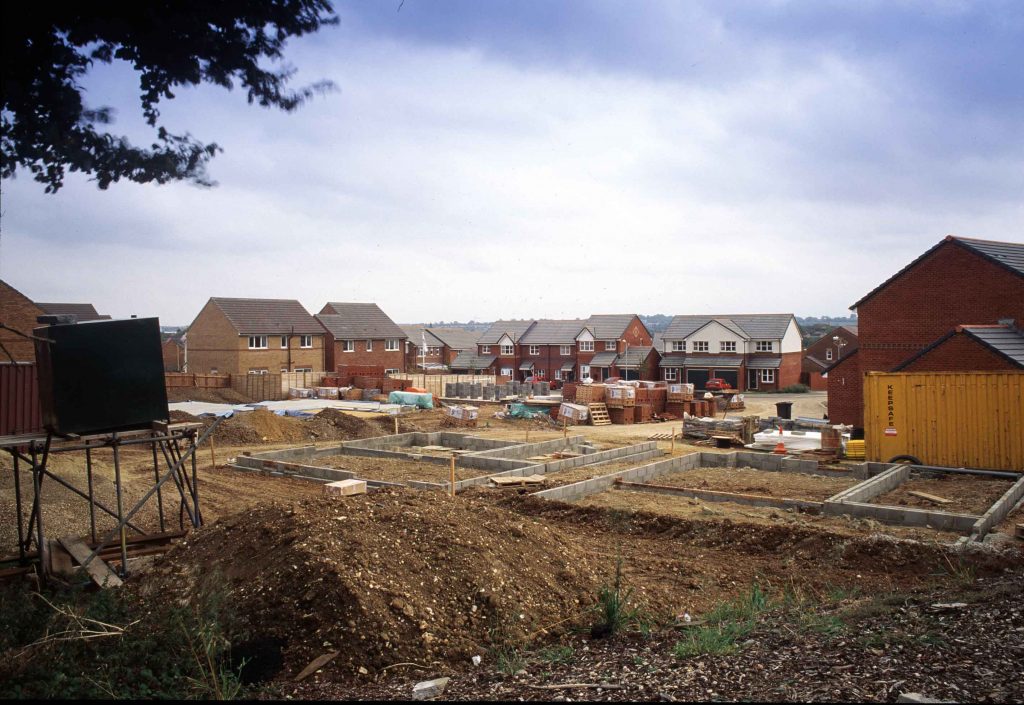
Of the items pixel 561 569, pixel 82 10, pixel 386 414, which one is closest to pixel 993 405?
pixel 561 569

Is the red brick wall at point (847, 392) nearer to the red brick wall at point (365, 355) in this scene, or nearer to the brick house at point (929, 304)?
the brick house at point (929, 304)

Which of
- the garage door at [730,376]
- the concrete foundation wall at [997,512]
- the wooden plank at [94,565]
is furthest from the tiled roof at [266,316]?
the concrete foundation wall at [997,512]

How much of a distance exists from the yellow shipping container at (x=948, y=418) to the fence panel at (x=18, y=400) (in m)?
21.2

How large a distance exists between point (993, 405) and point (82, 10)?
18468 mm

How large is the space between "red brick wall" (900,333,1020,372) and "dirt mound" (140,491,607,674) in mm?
14252

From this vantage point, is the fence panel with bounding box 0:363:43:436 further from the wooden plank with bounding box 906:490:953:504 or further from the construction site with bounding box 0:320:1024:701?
the wooden plank with bounding box 906:490:953:504

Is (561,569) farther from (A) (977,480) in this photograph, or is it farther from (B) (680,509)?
(A) (977,480)

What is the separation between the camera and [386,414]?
1426 inches

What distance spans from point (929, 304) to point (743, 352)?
31.8 meters

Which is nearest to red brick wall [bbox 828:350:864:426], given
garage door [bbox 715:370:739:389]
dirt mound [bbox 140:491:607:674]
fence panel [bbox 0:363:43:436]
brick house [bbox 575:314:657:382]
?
dirt mound [bbox 140:491:607:674]

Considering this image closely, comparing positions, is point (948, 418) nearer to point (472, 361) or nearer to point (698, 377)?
point (698, 377)

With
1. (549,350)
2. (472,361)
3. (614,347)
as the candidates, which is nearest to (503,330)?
(472,361)

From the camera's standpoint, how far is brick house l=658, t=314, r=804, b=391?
2196 inches

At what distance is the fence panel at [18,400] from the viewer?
61.1 feet
